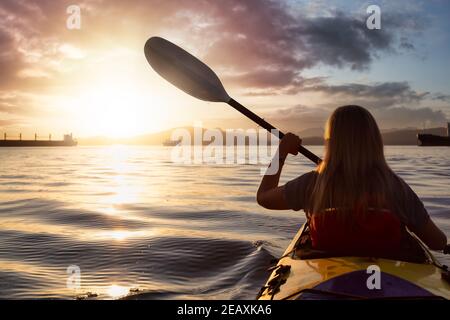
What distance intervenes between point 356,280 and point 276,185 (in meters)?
1.02

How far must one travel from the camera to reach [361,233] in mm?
3348

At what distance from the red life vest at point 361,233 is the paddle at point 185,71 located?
257 centimetres

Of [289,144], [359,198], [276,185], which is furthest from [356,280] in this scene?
[289,144]

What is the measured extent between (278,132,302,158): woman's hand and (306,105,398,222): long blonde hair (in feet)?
1.44

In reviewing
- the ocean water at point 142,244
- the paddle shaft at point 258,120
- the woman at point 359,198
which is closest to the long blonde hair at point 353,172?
the woman at point 359,198

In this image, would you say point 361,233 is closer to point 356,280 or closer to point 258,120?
point 356,280

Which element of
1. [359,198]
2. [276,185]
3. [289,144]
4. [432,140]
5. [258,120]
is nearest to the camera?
[359,198]

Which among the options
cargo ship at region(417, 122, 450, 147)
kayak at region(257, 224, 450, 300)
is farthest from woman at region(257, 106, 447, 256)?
cargo ship at region(417, 122, 450, 147)

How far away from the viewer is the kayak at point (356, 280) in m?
3.03

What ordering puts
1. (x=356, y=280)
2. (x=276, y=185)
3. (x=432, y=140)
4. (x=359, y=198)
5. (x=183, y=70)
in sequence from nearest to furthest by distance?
(x=356, y=280) < (x=359, y=198) < (x=276, y=185) < (x=183, y=70) < (x=432, y=140)

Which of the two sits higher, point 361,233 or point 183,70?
point 183,70

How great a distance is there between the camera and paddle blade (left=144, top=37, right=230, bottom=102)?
5.82 meters
